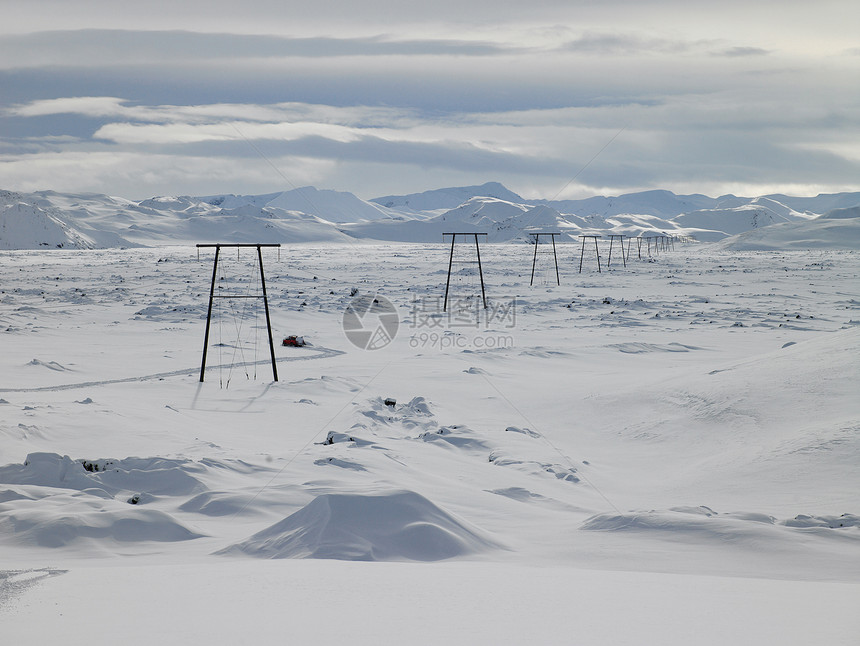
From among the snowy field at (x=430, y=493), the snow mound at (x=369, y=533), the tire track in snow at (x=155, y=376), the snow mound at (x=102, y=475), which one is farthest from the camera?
the tire track in snow at (x=155, y=376)

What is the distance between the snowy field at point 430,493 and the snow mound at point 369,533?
22mm

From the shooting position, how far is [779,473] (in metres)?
8.05

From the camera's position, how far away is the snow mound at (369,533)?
5223mm

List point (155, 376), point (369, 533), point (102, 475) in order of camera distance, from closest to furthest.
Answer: point (369, 533)
point (102, 475)
point (155, 376)

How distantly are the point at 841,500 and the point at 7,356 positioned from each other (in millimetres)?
17649

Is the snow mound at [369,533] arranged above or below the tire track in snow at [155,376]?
above

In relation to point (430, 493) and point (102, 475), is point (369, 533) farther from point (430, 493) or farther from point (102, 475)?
point (102, 475)

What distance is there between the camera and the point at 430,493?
7543 millimetres

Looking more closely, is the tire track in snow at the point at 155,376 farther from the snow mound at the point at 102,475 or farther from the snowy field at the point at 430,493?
the snow mound at the point at 102,475

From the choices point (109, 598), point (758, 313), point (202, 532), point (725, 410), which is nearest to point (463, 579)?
point (109, 598)

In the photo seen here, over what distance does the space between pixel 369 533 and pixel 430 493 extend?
6.89ft

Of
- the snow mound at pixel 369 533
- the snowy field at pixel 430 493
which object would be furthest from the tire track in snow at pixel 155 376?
the snow mound at pixel 369 533

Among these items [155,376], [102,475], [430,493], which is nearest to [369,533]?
[430,493]

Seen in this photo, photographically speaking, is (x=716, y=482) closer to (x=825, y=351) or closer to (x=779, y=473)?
(x=779, y=473)
